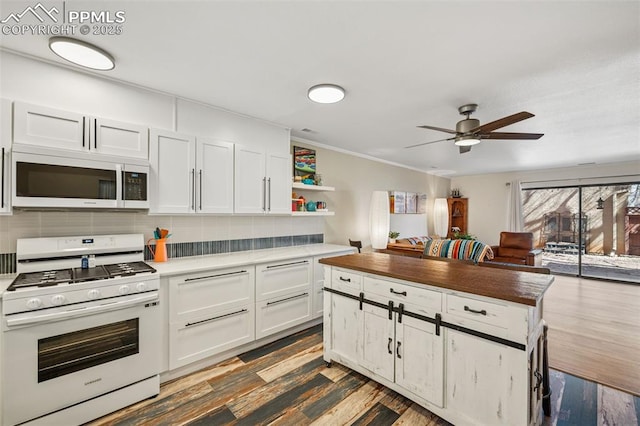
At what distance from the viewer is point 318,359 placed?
2.62 m

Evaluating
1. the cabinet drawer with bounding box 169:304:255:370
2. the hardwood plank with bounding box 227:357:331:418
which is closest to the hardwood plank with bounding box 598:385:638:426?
the hardwood plank with bounding box 227:357:331:418

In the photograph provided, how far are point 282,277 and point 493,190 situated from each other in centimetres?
671

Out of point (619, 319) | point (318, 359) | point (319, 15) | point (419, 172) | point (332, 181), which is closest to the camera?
point (319, 15)

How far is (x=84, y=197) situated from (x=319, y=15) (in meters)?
2.09

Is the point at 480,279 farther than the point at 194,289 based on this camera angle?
No

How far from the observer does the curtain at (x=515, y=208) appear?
6.80 m

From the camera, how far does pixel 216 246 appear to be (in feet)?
10.3

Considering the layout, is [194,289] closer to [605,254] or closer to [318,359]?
[318,359]

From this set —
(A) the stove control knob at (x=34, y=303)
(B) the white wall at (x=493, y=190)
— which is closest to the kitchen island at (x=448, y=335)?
(A) the stove control knob at (x=34, y=303)

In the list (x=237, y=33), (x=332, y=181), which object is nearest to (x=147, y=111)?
(x=237, y=33)

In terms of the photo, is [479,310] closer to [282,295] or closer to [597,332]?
[282,295]

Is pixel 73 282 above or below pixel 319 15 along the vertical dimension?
below

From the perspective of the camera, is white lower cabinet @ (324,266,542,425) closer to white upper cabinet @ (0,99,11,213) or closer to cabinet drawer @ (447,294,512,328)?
cabinet drawer @ (447,294,512,328)

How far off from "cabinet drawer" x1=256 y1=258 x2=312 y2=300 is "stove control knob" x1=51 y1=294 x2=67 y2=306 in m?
1.45
